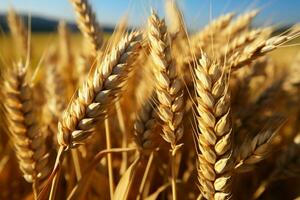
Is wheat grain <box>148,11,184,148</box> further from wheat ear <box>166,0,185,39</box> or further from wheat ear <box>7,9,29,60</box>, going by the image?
wheat ear <box>7,9,29,60</box>

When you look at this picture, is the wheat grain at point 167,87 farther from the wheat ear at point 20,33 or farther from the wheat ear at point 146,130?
the wheat ear at point 20,33

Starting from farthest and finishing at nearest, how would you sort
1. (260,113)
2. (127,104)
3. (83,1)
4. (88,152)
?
(127,104)
(260,113)
(88,152)
(83,1)

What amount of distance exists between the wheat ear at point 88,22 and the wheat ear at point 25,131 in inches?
16.1

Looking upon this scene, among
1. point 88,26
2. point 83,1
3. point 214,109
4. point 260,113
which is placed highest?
point 83,1

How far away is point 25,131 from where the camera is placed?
50.1 inches

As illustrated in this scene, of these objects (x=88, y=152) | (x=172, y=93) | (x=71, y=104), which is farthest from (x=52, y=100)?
(x=172, y=93)

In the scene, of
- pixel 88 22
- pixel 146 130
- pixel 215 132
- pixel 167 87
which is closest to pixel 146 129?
pixel 146 130

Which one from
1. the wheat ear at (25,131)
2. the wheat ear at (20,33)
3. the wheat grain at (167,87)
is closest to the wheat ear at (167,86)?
the wheat grain at (167,87)

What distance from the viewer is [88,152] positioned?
1755mm

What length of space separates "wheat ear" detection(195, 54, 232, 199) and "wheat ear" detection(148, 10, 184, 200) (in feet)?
0.33

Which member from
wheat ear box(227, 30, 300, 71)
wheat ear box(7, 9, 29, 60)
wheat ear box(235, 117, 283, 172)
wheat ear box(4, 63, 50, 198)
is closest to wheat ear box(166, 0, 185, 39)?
wheat ear box(227, 30, 300, 71)

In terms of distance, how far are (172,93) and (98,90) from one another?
0.21 meters

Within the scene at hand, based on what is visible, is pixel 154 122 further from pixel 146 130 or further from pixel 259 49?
pixel 259 49

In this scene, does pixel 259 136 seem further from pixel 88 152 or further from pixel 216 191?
pixel 88 152
